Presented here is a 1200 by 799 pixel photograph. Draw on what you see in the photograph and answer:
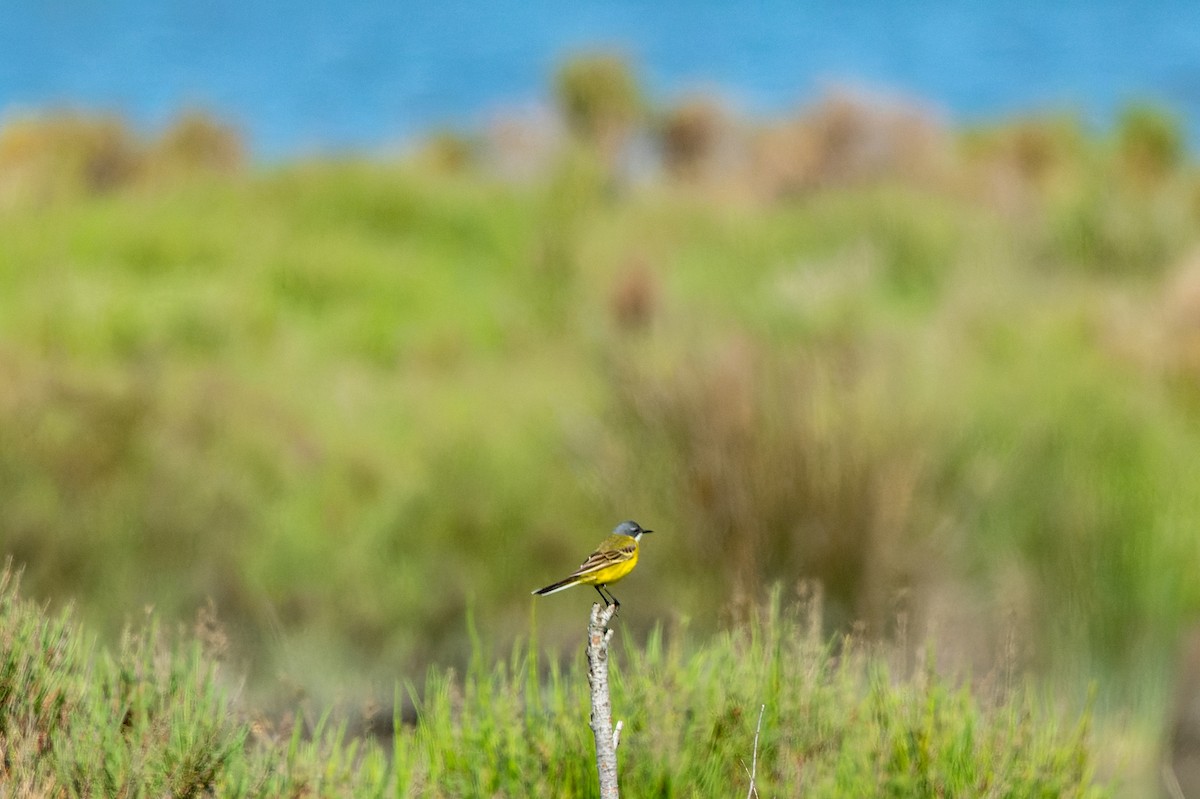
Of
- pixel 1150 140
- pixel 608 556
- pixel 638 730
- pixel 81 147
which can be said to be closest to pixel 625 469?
pixel 638 730

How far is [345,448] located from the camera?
36.2ft

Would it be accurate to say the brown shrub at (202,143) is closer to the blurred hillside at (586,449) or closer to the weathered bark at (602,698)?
the blurred hillside at (586,449)

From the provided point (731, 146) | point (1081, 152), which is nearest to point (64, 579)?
point (1081, 152)

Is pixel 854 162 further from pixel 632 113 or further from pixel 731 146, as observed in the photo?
pixel 632 113

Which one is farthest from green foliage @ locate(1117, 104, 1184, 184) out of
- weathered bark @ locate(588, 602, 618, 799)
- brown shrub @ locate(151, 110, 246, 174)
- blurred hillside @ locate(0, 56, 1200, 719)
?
weathered bark @ locate(588, 602, 618, 799)

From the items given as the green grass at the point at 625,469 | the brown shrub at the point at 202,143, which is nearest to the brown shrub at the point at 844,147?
the brown shrub at the point at 202,143

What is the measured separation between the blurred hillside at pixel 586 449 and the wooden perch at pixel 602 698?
1.67m

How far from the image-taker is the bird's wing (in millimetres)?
3031

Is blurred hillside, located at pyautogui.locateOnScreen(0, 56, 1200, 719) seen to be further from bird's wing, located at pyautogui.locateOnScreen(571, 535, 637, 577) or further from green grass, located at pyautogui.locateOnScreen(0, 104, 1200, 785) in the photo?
bird's wing, located at pyautogui.locateOnScreen(571, 535, 637, 577)

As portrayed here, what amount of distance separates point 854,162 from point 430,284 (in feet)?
57.6

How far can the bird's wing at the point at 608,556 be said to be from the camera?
3.03 meters

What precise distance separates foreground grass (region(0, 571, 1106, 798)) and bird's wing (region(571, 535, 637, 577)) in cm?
116

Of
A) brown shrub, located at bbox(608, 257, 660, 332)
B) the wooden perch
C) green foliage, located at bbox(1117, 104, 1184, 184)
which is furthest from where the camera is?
green foliage, located at bbox(1117, 104, 1184, 184)

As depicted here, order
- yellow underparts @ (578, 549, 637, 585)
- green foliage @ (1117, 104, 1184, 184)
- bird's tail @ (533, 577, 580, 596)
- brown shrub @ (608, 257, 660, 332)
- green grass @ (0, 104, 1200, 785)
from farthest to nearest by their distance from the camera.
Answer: green foliage @ (1117, 104, 1184, 184), brown shrub @ (608, 257, 660, 332), green grass @ (0, 104, 1200, 785), yellow underparts @ (578, 549, 637, 585), bird's tail @ (533, 577, 580, 596)
